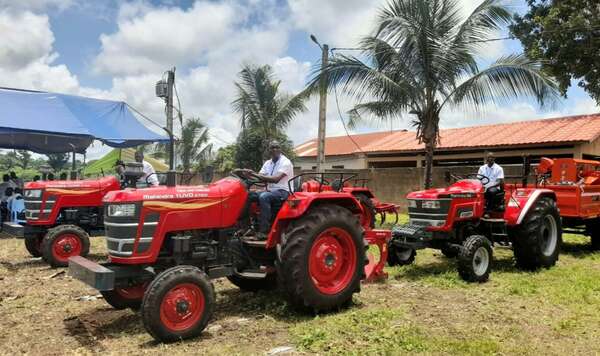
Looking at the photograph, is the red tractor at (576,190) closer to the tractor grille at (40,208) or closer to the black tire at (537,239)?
the black tire at (537,239)

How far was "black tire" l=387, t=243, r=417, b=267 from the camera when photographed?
8234mm

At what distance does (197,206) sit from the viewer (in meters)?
5.12

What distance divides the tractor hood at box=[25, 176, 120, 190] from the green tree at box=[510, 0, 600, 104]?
12.2m

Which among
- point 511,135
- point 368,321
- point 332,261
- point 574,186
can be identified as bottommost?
point 368,321

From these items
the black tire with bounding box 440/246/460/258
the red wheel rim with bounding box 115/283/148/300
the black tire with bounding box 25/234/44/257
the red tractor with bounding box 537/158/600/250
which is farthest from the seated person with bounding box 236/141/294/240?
the red tractor with bounding box 537/158/600/250

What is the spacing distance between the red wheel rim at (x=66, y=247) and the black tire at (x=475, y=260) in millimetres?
5839

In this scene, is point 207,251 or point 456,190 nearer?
point 207,251

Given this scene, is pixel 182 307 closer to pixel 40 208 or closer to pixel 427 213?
pixel 427 213

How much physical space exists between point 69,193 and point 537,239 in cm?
744

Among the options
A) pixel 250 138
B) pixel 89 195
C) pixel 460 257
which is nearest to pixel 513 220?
pixel 460 257

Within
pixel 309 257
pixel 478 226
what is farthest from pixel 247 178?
pixel 478 226

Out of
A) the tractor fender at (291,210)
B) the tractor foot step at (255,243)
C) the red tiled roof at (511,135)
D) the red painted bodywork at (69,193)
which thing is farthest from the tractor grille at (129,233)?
the red tiled roof at (511,135)

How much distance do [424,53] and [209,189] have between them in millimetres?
8454

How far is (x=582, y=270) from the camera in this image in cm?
784
